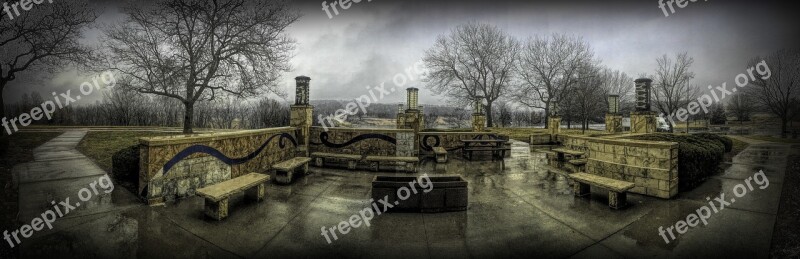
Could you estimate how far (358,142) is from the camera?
10.4 m

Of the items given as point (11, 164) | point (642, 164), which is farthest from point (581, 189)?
point (11, 164)

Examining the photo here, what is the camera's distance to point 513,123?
48312 millimetres

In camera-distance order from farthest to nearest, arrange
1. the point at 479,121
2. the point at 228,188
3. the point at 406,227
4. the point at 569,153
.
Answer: the point at 479,121 → the point at 569,153 → the point at 228,188 → the point at 406,227

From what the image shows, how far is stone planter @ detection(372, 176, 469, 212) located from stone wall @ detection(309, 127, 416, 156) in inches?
224

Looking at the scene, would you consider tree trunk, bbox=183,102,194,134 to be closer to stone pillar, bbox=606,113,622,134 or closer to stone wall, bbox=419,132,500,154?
stone wall, bbox=419,132,500,154

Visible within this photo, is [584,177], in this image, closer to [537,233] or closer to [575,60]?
[537,233]

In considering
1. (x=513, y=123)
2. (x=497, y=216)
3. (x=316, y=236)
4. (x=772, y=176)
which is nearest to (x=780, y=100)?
(x=772, y=176)

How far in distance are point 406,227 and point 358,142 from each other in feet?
22.1

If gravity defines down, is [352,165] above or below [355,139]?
below

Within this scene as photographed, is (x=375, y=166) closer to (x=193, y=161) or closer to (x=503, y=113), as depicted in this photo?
(x=193, y=161)

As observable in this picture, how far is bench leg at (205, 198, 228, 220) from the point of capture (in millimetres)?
4176

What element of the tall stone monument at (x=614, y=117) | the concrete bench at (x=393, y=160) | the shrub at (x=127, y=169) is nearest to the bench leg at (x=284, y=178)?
the concrete bench at (x=393, y=160)

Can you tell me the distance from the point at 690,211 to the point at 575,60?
2905 cm

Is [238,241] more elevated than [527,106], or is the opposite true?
[527,106]
